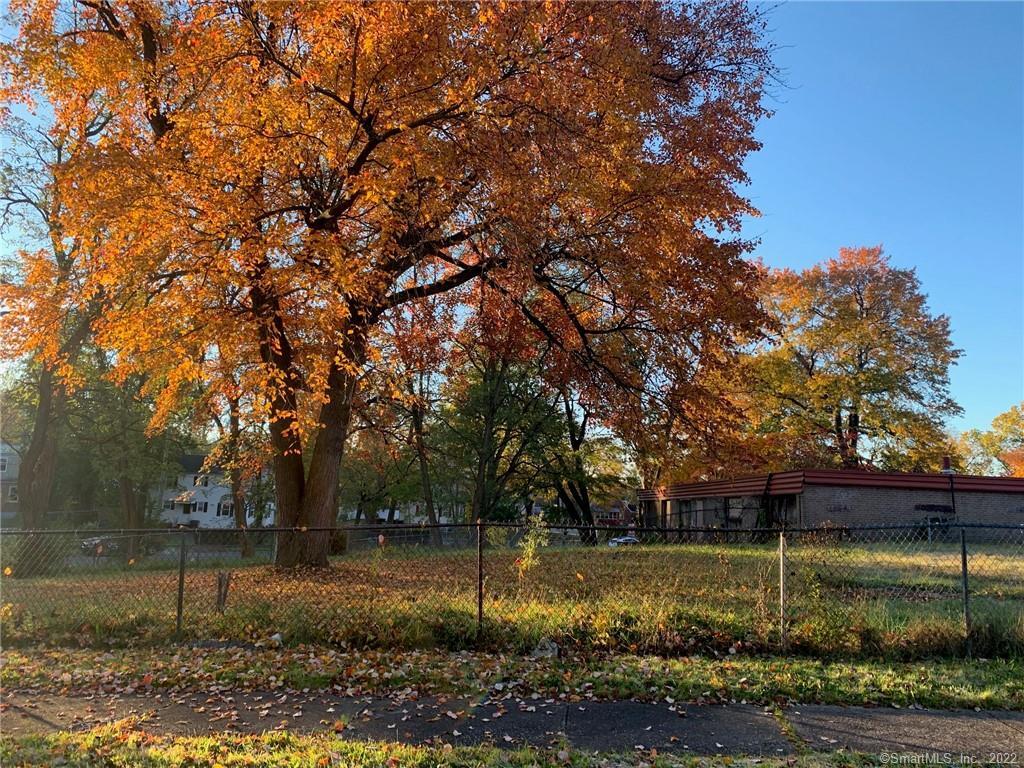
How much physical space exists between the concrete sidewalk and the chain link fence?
1.43m

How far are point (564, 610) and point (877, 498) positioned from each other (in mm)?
21948

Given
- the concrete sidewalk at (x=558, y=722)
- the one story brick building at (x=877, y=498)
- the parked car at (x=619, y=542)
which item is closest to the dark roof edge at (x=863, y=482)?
the one story brick building at (x=877, y=498)

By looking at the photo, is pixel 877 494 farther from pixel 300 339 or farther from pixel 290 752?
pixel 290 752

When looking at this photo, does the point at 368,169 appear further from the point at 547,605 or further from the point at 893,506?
the point at 893,506

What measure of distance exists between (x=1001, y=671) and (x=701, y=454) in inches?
326

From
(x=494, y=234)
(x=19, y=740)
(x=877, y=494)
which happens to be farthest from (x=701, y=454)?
(x=877, y=494)

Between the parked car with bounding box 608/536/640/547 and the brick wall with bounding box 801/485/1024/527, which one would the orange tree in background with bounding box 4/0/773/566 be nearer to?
the parked car with bounding box 608/536/640/547

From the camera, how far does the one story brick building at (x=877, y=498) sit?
78.8ft

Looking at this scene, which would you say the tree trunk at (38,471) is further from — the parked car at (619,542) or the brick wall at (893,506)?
the brick wall at (893,506)

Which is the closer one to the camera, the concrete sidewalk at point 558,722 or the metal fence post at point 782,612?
the concrete sidewalk at point 558,722

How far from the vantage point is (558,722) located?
4957mm

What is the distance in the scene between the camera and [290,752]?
4.29 m

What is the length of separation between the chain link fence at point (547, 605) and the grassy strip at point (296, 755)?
2.37 metres

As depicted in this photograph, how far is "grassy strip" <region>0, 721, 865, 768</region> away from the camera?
4.11 m
